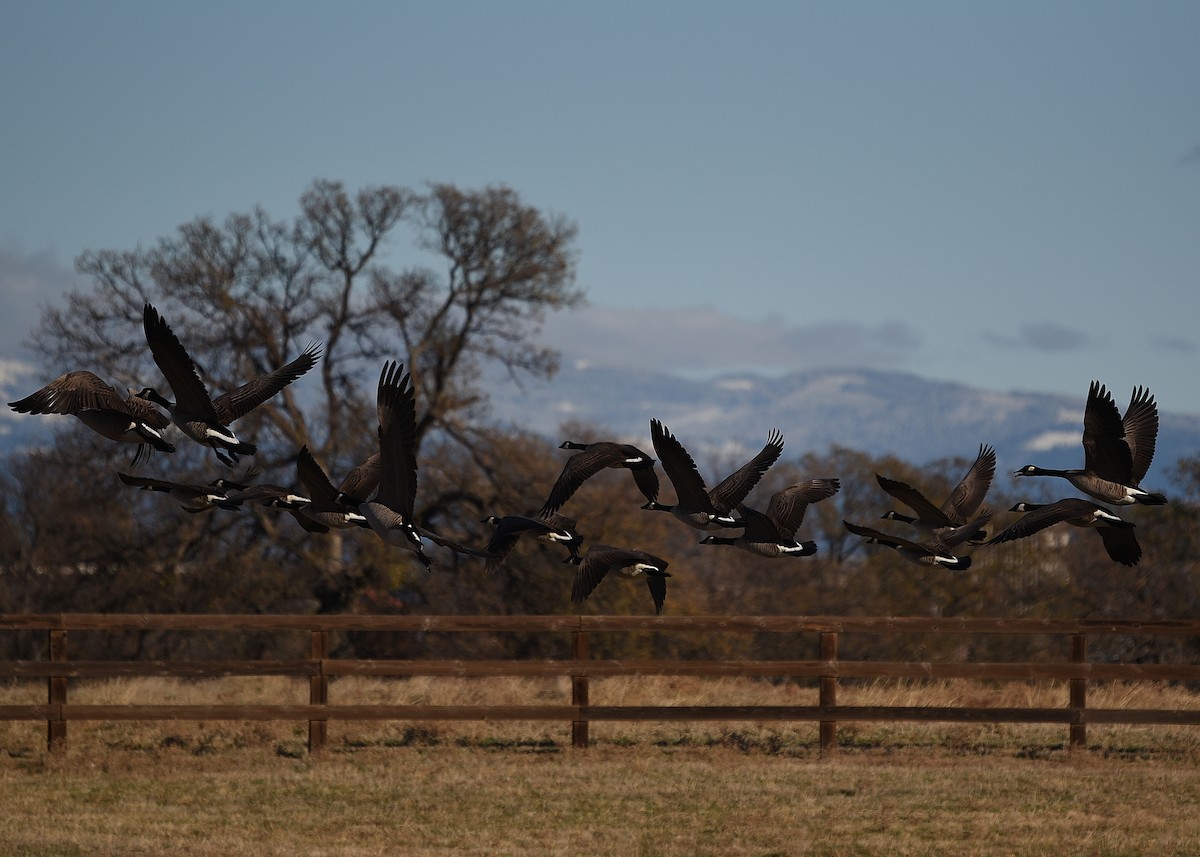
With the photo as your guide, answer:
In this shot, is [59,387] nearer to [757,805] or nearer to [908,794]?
[757,805]

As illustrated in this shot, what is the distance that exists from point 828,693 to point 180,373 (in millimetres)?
10125

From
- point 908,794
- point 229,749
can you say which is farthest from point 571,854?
point 229,749

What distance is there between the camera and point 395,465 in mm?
3748

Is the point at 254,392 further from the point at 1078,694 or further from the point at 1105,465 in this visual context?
the point at 1078,694

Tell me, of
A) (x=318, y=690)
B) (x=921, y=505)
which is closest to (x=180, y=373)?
(x=921, y=505)

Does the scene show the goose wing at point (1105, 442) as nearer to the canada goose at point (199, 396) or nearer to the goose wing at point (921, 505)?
the goose wing at point (921, 505)

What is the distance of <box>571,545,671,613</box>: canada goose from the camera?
4.26 metres

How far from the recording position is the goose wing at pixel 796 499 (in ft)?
15.9

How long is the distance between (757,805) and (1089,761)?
3.78 m

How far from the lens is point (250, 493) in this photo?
12.5ft

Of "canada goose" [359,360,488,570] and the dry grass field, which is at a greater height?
"canada goose" [359,360,488,570]

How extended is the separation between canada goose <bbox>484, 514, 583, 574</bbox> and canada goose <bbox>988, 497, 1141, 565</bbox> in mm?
1125

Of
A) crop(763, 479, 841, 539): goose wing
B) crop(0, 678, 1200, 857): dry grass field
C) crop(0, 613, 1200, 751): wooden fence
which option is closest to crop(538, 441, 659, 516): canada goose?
crop(763, 479, 841, 539): goose wing

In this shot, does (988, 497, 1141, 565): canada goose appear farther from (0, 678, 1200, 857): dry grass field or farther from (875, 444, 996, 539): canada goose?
(0, 678, 1200, 857): dry grass field
